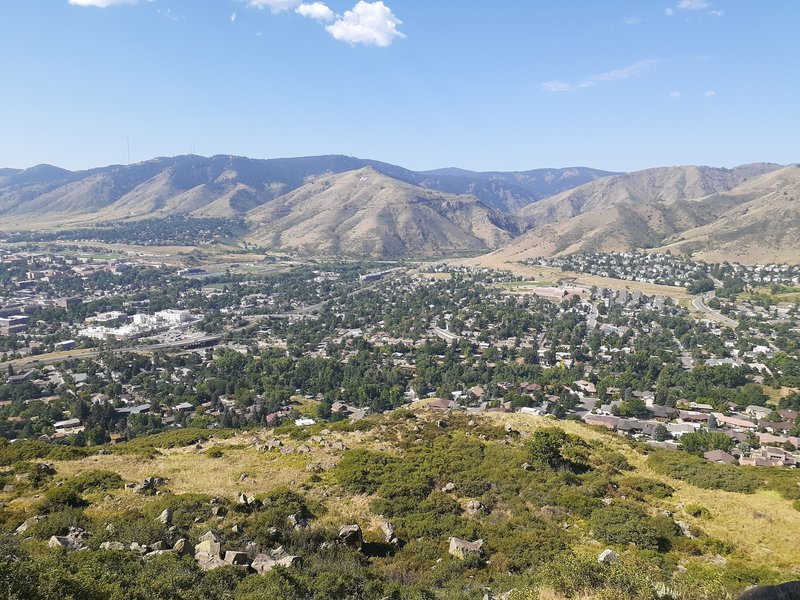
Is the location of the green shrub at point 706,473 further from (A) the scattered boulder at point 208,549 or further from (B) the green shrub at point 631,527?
(A) the scattered boulder at point 208,549

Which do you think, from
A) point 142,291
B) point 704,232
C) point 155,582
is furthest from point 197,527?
point 704,232

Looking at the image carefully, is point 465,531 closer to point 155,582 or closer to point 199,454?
point 155,582

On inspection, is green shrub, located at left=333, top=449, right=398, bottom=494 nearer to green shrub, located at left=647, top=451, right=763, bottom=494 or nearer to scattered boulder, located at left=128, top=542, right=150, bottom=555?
scattered boulder, located at left=128, top=542, right=150, bottom=555

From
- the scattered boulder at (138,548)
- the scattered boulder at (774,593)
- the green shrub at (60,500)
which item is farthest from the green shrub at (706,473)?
the green shrub at (60,500)

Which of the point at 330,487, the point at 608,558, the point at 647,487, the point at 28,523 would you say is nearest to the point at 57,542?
the point at 28,523

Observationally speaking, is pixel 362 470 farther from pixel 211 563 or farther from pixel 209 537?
pixel 211 563
